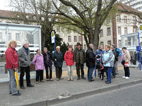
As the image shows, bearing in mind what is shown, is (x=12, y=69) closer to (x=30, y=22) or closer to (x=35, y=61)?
(x=35, y=61)

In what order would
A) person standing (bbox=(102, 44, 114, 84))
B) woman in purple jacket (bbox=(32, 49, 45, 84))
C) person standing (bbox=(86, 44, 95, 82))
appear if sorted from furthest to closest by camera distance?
person standing (bbox=(86, 44, 95, 82)), woman in purple jacket (bbox=(32, 49, 45, 84)), person standing (bbox=(102, 44, 114, 84))

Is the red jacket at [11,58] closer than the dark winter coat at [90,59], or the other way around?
the red jacket at [11,58]

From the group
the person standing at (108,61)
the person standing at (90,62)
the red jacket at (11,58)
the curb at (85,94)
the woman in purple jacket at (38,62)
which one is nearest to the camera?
the curb at (85,94)

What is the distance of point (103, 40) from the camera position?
35.9 meters

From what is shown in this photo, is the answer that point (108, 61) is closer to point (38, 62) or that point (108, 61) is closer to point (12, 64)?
point (38, 62)

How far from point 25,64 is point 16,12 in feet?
53.1

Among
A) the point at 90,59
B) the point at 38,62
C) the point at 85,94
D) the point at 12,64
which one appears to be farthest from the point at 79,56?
the point at 12,64

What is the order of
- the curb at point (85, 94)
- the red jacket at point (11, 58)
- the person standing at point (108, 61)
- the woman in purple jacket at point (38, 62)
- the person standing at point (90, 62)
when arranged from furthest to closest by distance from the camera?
the person standing at point (90, 62)
the woman in purple jacket at point (38, 62)
the person standing at point (108, 61)
the red jacket at point (11, 58)
the curb at point (85, 94)

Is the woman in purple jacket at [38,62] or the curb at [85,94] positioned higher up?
the woman in purple jacket at [38,62]

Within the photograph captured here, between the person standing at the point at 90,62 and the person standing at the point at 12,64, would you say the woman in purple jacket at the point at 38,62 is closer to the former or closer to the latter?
the person standing at the point at 12,64

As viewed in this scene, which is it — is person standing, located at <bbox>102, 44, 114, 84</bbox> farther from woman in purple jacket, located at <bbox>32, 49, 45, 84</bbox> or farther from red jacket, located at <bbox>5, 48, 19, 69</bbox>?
red jacket, located at <bbox>5, 48, 19, 69</bbox>

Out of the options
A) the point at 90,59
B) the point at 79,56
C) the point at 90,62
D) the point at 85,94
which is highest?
the point at 79,56

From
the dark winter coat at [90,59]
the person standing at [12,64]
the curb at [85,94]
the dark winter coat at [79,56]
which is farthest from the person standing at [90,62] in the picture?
the person standing at [12,64]

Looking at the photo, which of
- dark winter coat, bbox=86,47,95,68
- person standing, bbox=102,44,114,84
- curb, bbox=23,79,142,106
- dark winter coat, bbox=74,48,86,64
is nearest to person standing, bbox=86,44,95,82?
dark winter coat, bbox=86,47,95,68
